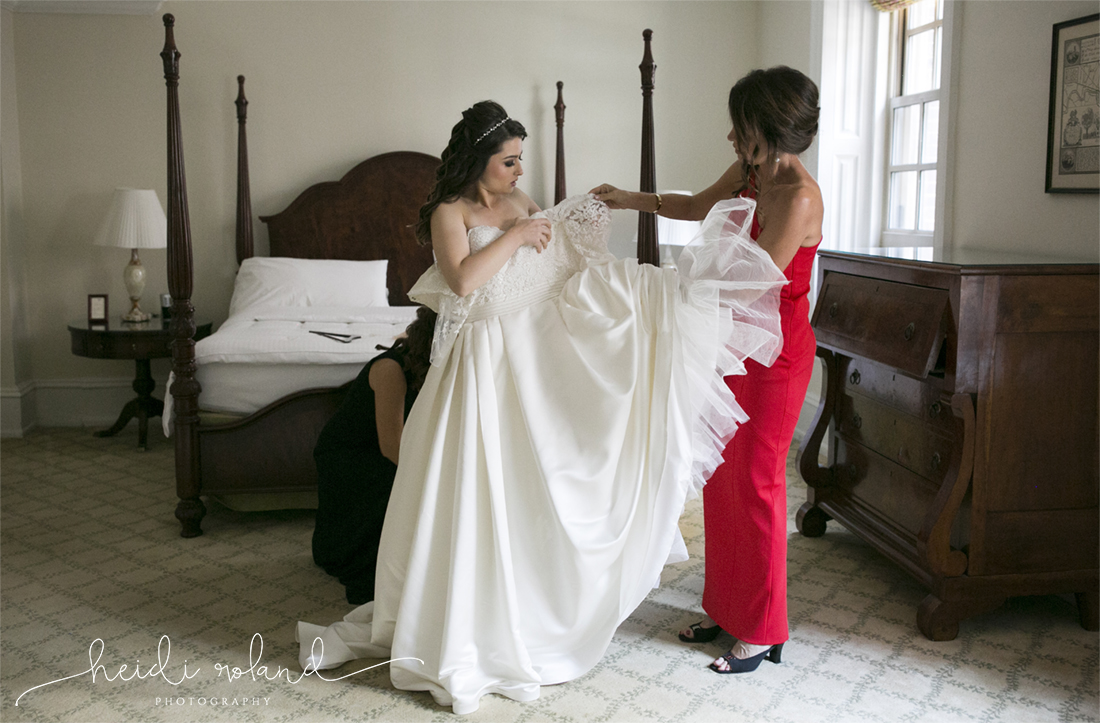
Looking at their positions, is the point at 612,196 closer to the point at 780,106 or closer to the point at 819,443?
the point at 780,106

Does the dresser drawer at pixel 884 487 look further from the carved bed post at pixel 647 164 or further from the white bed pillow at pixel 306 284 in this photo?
the white bed pillow at pixel 306 284

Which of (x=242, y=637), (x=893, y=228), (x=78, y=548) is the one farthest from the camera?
(x=893, y=228)

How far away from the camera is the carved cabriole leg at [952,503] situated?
244cm

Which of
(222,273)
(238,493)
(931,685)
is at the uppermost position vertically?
(222,273)

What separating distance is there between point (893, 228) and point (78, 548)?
149 inches

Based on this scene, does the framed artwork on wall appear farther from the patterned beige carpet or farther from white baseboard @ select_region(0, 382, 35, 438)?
white baseboard @ select_region(0, 382, 35, 438)

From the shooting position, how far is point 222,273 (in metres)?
5.06

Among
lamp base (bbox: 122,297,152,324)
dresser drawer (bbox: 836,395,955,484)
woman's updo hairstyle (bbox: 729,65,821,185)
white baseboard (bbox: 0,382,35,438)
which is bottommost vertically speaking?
white baseboard (bbox: 0,382,35,438)

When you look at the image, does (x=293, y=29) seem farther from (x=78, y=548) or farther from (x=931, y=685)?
(x=931, y=685)

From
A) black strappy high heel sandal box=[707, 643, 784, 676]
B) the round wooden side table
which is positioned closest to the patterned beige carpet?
black strappy high heel sandal box=[707, 643, 784, 676]

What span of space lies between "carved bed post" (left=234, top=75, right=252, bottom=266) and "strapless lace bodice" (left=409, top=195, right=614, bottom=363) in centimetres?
280

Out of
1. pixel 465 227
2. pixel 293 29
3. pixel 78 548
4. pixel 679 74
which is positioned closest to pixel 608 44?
pixel 679 74

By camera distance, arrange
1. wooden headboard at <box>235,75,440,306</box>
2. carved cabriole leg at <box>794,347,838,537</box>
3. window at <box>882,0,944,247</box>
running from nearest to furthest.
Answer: carved cabriole leg at <box>794,347,838,537</box> < window at <box>882,0,944,247</box> < wooden headboard at <box>235,75,440,306</box>

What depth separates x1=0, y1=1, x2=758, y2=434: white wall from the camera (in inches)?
190
